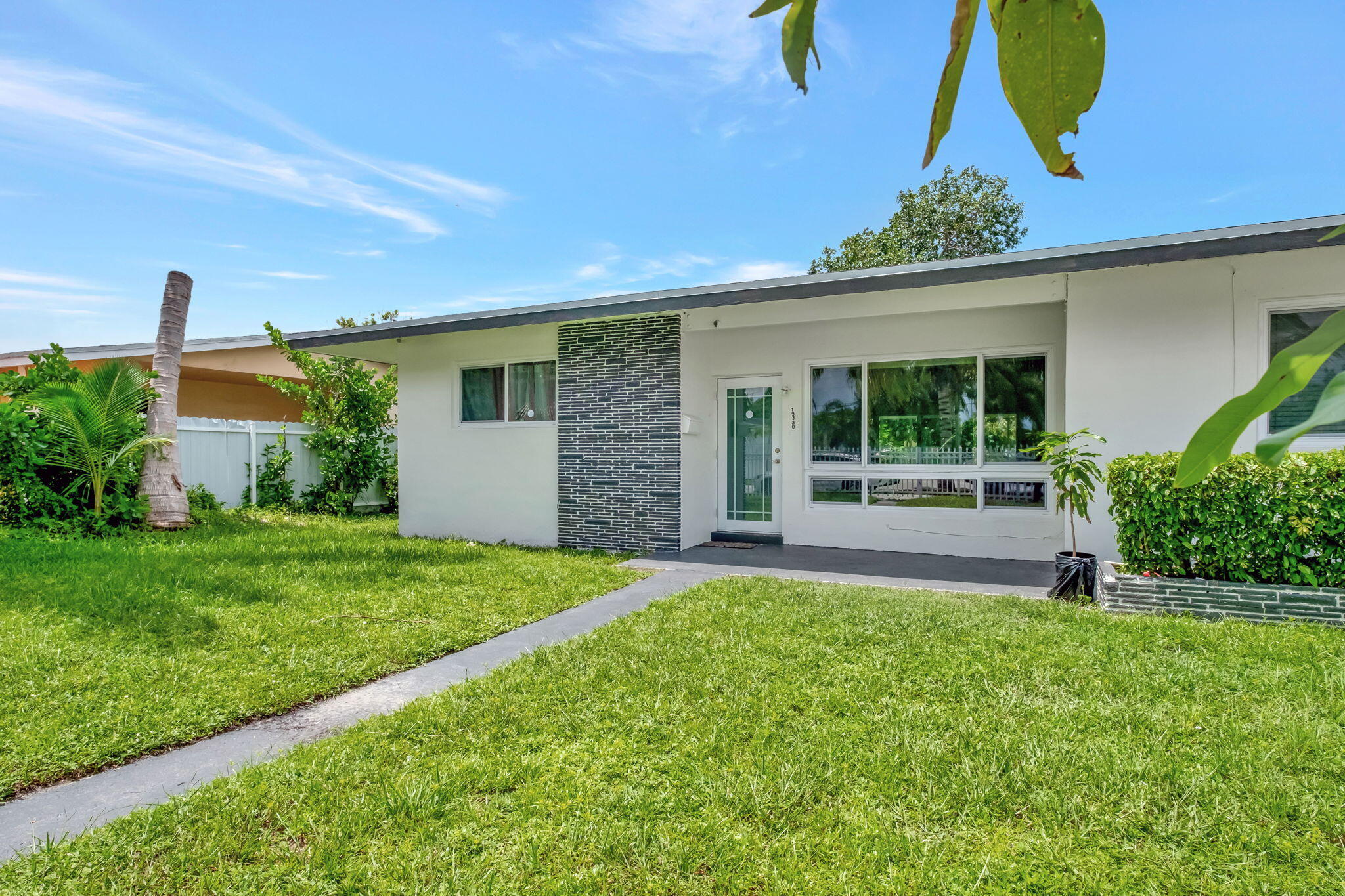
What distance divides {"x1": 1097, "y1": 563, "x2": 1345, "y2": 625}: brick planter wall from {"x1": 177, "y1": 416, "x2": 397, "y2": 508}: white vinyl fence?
40.2ft

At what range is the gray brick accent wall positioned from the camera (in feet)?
29.6

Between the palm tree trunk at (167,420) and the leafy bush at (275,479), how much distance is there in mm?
3005

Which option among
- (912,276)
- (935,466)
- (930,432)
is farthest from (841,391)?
(912,276)

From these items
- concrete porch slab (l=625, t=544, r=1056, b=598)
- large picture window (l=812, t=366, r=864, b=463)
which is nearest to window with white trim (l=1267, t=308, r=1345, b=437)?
concrete porch slab (l=625, t=544, r=1056, b=598)

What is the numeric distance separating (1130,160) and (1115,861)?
225 cm

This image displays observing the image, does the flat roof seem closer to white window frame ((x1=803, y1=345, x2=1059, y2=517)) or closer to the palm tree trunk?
white window frame ((x1=803, y1=345, x2=1059, y2=517))

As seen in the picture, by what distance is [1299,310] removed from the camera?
6.46 metres

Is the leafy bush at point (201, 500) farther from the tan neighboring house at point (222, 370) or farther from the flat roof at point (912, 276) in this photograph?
the flat roof at point (912, 276)

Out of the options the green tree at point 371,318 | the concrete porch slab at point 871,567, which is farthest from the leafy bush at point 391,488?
the green tree at point 371,318

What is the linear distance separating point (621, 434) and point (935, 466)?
3.77 meters

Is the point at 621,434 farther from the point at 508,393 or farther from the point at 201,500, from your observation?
the point at 201,500

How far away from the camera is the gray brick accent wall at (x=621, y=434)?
29.6ft

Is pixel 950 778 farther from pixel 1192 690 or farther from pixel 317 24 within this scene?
pixel 317 24

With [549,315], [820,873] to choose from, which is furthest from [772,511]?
[820,873]
